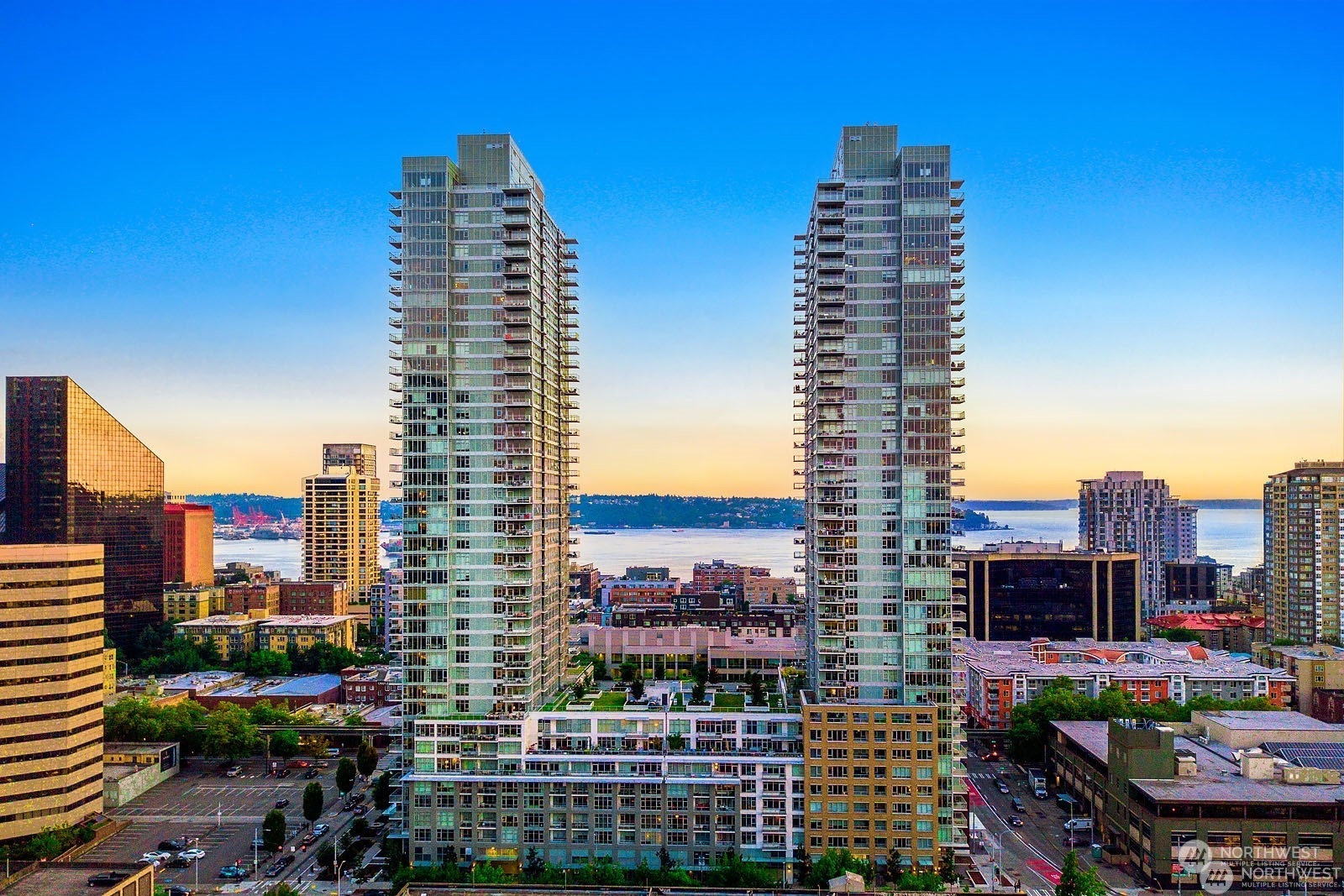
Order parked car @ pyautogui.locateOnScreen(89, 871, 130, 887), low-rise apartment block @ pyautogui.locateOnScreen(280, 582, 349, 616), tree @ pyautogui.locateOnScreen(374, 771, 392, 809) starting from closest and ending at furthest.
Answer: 1. parked car @ pyautogui.locateOnScreen(89, 871, 130, 887)
2. tree @ pyautogui.locateOnScreen(374, 771, 392, 809)
3. low-rise apartment block @ pyautogui.locateOnScreen(280, 582, 349, 616)

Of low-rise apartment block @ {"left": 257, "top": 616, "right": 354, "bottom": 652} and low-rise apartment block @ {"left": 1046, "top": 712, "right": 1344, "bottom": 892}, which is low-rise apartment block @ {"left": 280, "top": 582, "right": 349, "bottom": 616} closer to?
low-rise apartment block @ {"left": 257, "top": 616, "right": 354, "bottom": 652}

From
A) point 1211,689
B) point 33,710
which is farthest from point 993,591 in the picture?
point 33,710

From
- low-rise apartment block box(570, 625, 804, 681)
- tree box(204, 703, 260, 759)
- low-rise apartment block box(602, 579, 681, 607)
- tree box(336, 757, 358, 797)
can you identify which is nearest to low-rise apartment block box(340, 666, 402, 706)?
tree box(204, 703, 260, 759)

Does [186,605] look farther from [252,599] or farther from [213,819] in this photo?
[213,819]

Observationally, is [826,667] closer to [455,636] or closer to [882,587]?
[882,587]

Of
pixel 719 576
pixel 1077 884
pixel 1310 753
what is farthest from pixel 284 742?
pixel 719 576

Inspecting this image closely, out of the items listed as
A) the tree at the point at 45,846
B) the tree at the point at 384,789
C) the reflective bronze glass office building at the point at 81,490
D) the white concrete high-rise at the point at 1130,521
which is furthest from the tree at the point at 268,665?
the white concrete high-rise at the point at 1130,521
